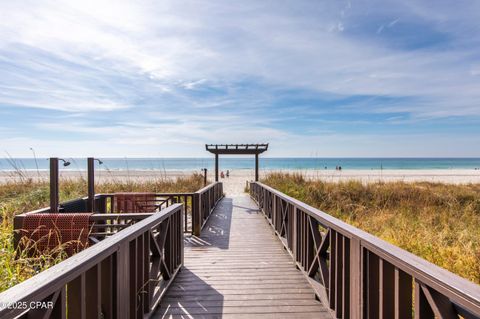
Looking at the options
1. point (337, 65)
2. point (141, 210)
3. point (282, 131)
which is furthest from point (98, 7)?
point (282, 131)

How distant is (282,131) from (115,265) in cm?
4615

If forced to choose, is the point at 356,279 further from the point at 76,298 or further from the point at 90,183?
the point at 90,183

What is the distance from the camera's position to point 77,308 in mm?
1470

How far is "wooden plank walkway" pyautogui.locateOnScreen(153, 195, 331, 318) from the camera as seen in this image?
2920 mm

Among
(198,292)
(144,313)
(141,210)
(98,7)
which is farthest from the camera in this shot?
(141,210)

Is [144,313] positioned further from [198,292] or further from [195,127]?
[195,127]

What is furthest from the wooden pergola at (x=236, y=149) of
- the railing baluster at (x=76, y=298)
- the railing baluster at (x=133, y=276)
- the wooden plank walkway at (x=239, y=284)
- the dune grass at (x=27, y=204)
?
the railing baluster at (x=76, y=298)

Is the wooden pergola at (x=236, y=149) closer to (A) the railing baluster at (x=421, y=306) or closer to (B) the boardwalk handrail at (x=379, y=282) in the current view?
(B) the boardwalk handrail at (x=379, y=282)

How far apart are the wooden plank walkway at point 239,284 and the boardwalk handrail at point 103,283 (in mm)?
321

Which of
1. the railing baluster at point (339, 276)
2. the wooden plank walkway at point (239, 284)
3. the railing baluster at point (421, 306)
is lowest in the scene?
the wooden plank walkway at point (239, 284)

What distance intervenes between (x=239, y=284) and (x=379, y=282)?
2.12m

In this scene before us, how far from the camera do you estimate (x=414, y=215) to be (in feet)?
28.6

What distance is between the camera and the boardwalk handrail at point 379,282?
48.4 inches

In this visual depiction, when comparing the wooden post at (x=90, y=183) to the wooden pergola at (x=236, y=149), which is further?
the wooden pergola at (x=236, y=149)
